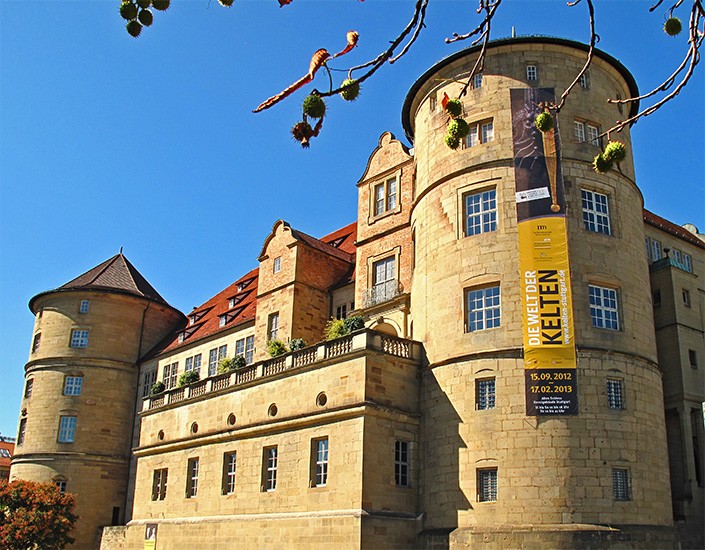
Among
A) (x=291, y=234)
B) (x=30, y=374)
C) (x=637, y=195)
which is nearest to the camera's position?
(x=637, y=195)

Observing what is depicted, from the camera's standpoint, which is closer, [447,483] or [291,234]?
[447,483]

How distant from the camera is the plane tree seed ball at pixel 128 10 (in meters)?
5.91

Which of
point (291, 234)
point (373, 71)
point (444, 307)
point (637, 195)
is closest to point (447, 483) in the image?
point (444, 307)

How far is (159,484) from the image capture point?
116 feet

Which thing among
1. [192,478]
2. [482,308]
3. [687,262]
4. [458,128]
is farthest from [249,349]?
[458,128]

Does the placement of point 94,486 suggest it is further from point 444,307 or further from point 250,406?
point 444,307

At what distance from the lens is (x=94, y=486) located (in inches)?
1833

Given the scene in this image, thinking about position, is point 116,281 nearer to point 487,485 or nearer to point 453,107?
point 487,485

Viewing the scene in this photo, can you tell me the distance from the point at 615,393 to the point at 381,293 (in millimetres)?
11035

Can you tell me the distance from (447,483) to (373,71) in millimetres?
21391

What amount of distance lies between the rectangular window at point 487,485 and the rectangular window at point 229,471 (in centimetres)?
1095

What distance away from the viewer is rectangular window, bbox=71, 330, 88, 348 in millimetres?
49656

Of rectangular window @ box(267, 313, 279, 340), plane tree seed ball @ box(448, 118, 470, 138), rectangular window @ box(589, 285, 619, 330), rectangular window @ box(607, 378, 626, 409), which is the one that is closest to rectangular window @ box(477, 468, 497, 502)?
rectangular window @ box(607, 378, 626, 409)

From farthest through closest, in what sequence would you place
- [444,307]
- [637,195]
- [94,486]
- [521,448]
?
[94,486]
[637,195]
[444,307]
[521,448]
